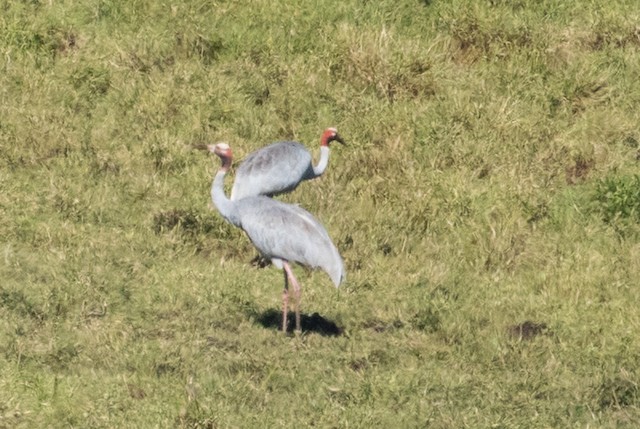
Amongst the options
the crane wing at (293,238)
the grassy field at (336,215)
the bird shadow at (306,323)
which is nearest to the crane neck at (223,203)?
the crane wing at (293,238)

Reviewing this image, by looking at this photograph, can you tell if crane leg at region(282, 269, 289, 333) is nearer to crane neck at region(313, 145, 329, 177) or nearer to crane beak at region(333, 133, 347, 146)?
crane neck at region(313, 145, 329, 177)

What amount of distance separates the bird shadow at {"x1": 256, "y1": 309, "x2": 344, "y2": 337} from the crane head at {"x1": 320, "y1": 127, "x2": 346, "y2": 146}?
7.37ft

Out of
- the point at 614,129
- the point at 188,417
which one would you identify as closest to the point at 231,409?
the point at 188,417

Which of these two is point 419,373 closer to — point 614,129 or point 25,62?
point 614,129

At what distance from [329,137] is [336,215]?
Answer: 0.82 m

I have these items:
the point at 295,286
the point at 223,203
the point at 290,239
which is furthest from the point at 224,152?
the point at 295,286

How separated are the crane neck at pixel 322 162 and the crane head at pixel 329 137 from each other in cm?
4

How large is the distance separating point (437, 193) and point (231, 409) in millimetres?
3925

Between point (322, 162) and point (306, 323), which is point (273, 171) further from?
point (306, 323)

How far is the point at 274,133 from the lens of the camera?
12.4 metres

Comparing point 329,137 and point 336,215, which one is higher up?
point 329,137

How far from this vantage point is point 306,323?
9625mm

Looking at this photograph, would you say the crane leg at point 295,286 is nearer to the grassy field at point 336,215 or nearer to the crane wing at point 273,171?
the grassy field at point 336,215

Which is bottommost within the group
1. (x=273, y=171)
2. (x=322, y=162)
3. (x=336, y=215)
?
(x=336, y=215)
